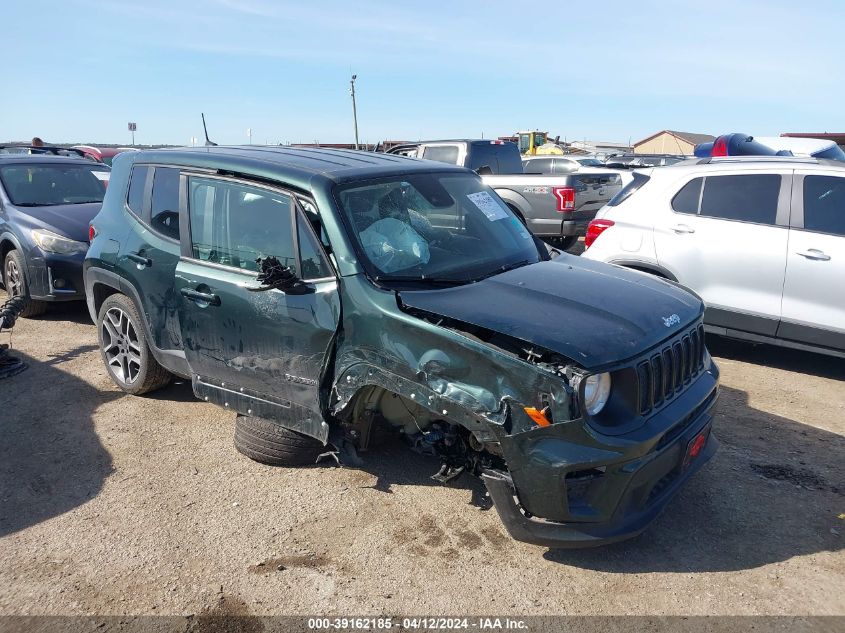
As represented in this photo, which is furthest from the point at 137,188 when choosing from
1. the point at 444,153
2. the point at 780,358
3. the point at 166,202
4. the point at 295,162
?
the point at 444,153

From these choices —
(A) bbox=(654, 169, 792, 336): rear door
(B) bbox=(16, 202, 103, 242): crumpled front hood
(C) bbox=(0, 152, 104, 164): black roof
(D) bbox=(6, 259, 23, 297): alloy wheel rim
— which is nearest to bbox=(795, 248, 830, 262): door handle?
(A) bbox=(654, 169, 792, 336): rear door

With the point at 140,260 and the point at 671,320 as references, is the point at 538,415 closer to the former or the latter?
the point at 671,320

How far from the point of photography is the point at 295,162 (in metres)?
4.06

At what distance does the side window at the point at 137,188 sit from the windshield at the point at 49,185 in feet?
12.7

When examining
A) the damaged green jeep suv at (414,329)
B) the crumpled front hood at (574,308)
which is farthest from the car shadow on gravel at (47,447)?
the crumpled front hood at (574,308)

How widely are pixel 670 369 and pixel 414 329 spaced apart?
4.20 ft

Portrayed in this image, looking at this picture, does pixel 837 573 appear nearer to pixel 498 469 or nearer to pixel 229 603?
pixel 498 469

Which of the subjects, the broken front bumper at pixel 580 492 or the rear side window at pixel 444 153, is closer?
the broken front bumper at pixel 580 492

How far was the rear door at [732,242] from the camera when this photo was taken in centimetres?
582

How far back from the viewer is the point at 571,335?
3.00m

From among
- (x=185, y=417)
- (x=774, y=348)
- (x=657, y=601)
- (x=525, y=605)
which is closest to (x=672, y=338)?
(x=657, y=601)

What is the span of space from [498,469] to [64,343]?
5383 mm

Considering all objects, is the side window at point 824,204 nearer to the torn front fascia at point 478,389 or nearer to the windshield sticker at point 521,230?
the windshield sticker at point 521,230

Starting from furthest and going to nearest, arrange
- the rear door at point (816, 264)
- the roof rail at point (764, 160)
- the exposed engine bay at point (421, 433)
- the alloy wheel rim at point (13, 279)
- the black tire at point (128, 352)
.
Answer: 1. the alloy wheel rim at point (13, 279)
2. the roof rail at point (764, 160)
3. the rear door at point (816, 264)
4. the black tire at point (128, 352)
5. the exposed engine bay at point (421, 433)
